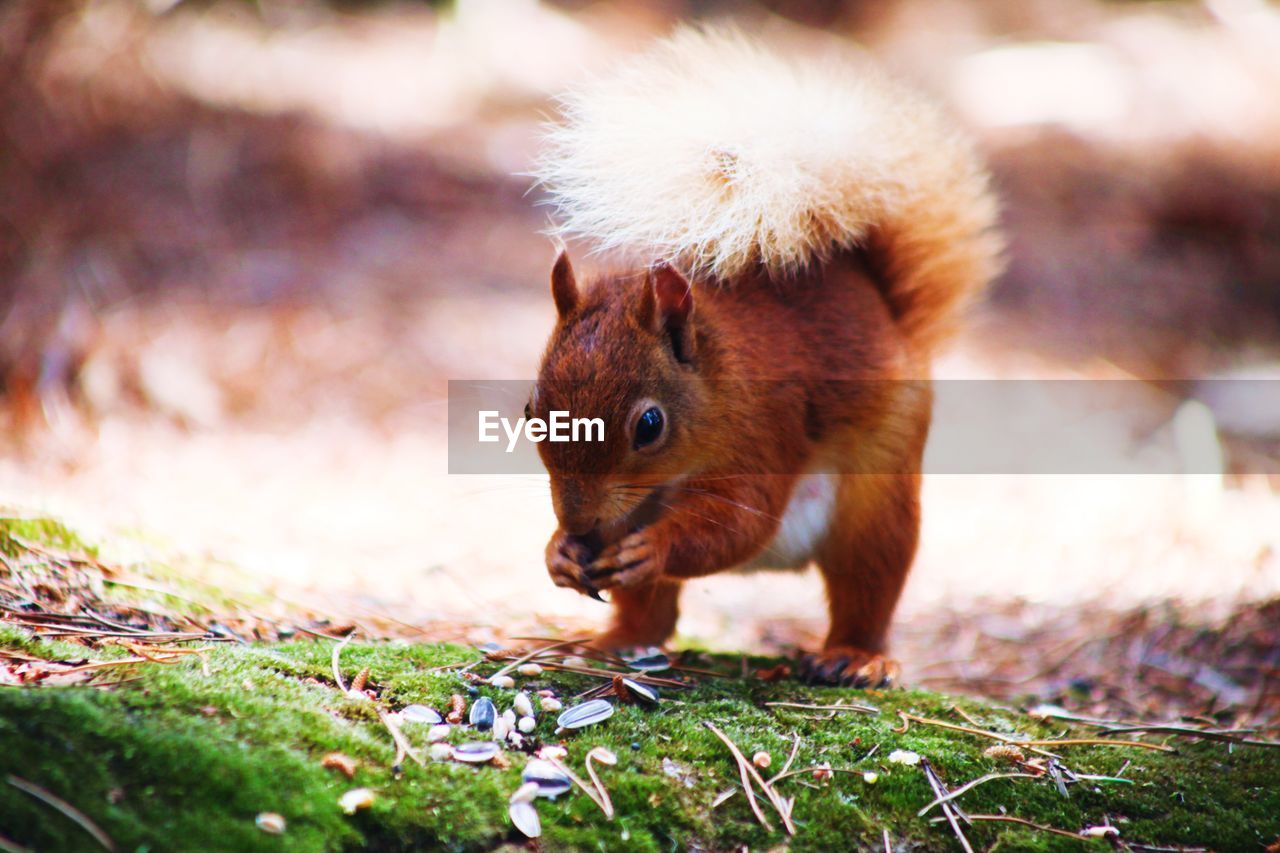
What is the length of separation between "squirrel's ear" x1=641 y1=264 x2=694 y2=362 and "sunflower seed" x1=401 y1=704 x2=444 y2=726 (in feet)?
2.23

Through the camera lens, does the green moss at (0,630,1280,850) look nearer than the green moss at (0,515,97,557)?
Yes

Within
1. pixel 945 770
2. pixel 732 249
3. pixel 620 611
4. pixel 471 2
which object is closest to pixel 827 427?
pixel 732 249

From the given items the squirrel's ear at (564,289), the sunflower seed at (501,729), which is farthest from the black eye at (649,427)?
the sunflower seed at (501,729)

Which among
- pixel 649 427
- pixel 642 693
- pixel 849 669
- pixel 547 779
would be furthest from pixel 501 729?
pixel 849 669

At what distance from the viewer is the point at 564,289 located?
1.68m

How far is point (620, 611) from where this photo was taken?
194cm

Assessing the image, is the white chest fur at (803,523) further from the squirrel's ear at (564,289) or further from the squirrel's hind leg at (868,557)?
the squirrel's ear at (564,289)

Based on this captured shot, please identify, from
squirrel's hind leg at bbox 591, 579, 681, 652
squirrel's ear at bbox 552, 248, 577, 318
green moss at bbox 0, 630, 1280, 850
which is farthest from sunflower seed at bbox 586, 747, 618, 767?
squirrel's ear at bbox 552, 248, 577, 318

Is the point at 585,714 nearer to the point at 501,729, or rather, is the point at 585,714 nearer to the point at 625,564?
the point at 501,729

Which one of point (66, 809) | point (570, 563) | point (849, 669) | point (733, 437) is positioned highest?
point (733, 437)

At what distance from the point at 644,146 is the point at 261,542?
53.1 inches

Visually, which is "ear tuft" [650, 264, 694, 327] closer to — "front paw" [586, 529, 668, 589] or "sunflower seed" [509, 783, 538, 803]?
"front paw" [586, 529, 668, 589]

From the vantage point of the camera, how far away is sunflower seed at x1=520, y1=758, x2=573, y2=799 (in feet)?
3.83

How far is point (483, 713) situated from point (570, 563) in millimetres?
295
